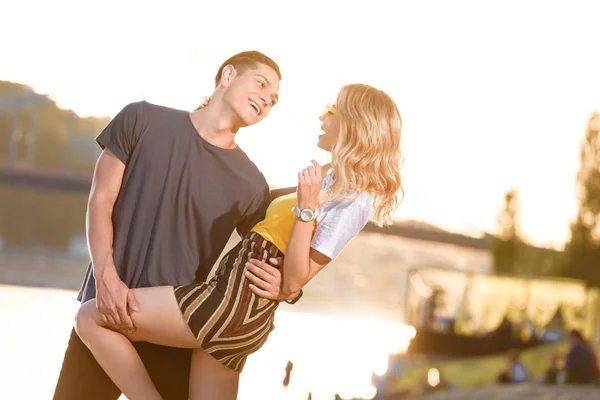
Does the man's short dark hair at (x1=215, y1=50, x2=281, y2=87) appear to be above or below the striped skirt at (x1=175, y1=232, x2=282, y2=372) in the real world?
above

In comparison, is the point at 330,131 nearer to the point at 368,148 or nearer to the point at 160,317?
the point at 368,148

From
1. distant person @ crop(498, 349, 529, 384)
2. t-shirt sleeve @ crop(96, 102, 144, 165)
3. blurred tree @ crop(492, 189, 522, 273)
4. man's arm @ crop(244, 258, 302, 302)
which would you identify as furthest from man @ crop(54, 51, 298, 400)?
blurred tree @ crop(492, 189, 522, 273)

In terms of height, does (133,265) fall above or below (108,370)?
above

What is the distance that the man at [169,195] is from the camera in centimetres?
227

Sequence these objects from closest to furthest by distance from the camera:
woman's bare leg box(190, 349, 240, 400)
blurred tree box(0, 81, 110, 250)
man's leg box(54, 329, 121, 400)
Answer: woman's bare leg box(190, 349, 240, 400) < man's leg box(54, 329, 121, 400) < blurred tree box(0, 81, 110, 250)

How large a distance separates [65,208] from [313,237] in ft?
190

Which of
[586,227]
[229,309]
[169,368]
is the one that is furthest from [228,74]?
[586,227]

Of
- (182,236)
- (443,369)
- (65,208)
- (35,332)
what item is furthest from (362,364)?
(65,208)

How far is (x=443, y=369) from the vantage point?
562 inches

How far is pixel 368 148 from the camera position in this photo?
88.2 inches

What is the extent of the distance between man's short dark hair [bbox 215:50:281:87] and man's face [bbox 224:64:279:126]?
0.06 feet

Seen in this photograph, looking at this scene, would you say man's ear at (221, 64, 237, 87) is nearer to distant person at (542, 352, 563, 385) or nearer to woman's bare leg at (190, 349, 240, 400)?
woman's bare leg at (190, 349, 240, 400)

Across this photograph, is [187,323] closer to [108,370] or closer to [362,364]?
[108,370]

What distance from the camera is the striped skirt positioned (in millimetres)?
2137
